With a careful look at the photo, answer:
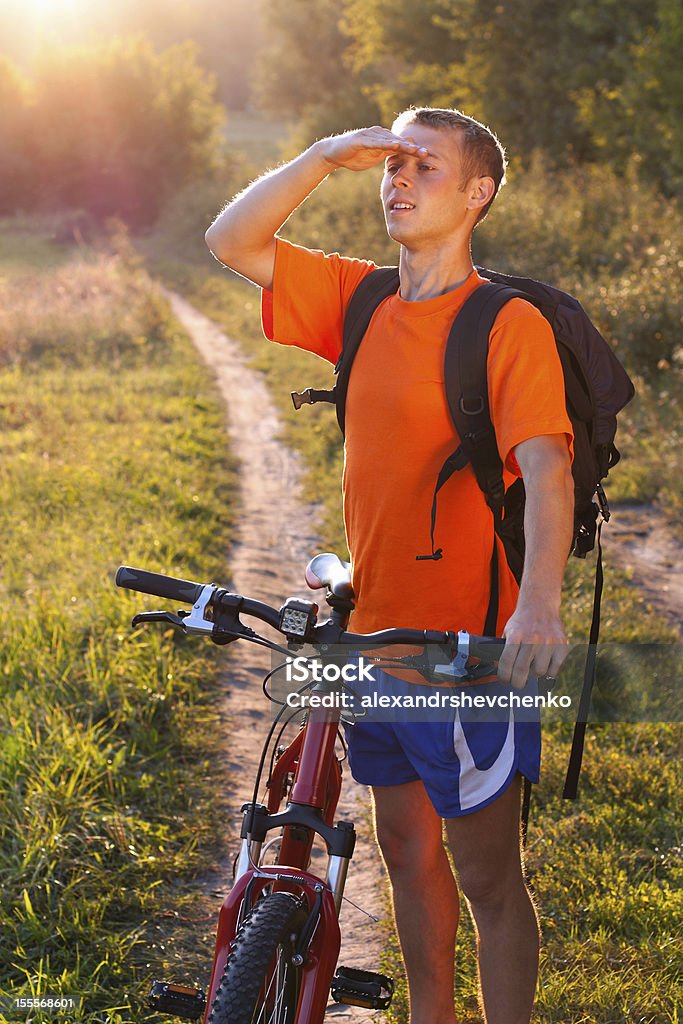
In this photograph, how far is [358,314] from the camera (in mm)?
2703

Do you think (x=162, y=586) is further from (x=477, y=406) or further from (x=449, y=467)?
(x=477, y=406)

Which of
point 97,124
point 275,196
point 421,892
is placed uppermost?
point 97,124

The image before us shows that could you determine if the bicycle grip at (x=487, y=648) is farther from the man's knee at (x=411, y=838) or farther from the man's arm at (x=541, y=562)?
the man's knee at (x=411, y=838)

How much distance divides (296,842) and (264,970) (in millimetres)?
417

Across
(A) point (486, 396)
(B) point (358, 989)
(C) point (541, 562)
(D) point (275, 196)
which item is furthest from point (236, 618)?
(D) point (275, 196)

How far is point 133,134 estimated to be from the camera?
40219 millimetres

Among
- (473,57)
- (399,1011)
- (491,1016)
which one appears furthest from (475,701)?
(473,57)

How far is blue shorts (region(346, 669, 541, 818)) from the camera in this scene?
7.98 feet

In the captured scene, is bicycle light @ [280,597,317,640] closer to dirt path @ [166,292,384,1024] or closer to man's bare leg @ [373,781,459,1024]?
man's bare leg @ [373,781,459,1024]

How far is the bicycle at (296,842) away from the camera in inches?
80.0

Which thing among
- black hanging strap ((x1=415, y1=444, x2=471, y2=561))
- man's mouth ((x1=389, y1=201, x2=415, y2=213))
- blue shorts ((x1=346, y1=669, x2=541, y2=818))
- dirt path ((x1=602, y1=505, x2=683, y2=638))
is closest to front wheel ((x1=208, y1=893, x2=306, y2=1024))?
blue shorts ((x1=346, y1=669, x2=541, y2=818))

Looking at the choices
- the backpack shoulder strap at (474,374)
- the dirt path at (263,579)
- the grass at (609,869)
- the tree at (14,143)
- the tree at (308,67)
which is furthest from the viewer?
the tree at (14,143)

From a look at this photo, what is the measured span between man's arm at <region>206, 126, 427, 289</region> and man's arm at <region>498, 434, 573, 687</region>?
81 cm

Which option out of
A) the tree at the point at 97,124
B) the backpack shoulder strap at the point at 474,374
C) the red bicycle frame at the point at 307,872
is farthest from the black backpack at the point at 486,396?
the tree at the point at 97,124
